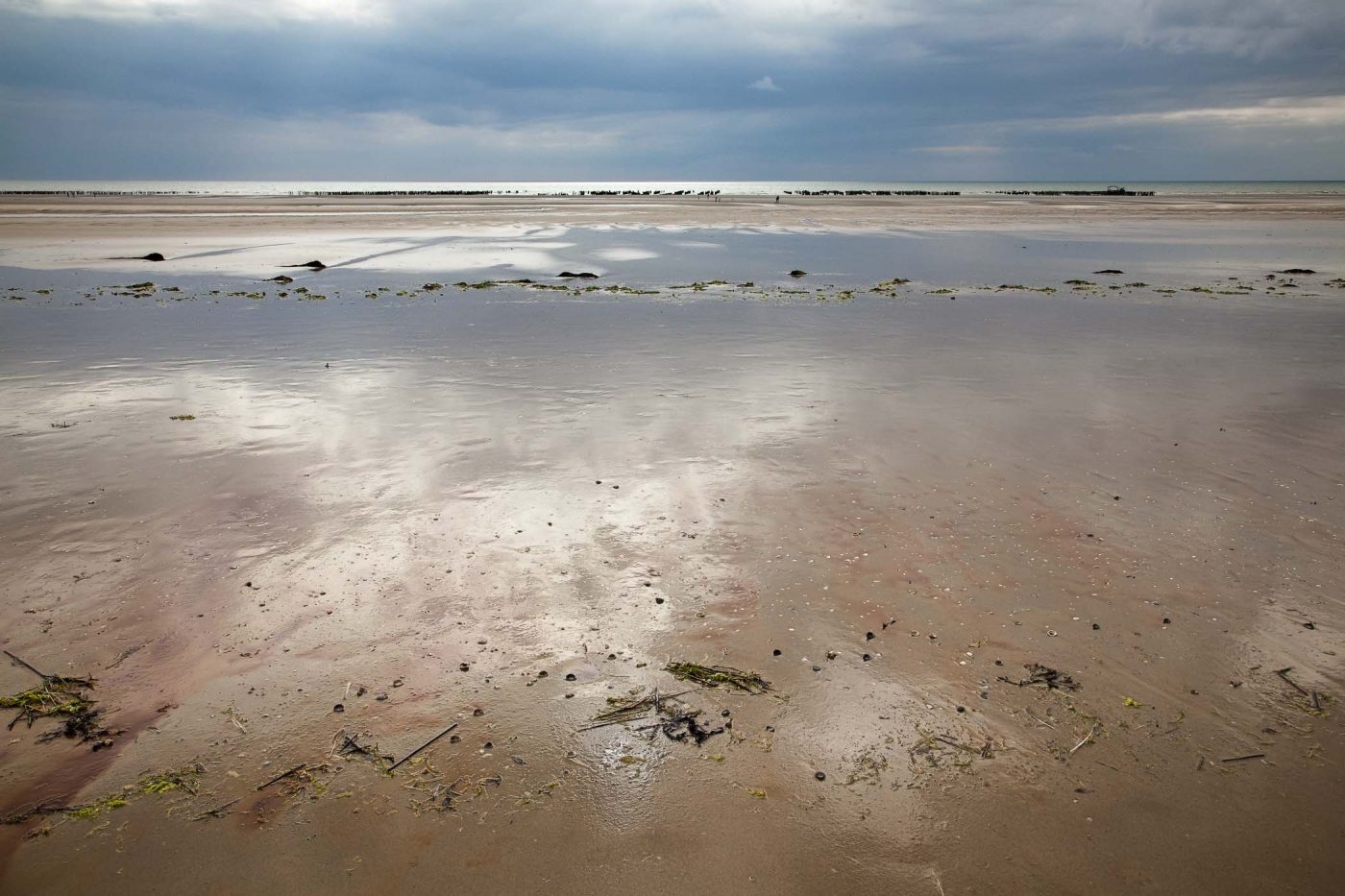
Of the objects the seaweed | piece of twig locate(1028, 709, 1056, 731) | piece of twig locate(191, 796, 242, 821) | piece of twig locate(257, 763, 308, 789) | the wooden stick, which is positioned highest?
the wooden stick

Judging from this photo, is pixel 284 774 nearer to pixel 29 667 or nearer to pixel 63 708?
pixel 63 708

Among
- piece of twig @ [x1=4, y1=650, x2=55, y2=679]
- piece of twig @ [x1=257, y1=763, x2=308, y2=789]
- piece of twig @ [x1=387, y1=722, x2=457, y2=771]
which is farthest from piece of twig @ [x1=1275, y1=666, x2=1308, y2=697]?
piece of twig @ [x1=4, y1=650, x2=55, y2=679]

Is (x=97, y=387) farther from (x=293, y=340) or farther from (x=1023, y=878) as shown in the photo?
(x=1023, y=878)

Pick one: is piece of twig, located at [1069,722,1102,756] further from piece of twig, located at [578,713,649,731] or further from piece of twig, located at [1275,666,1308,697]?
piece of twig, located at [578,713,649,731]

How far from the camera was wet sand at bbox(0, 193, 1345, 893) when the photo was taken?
3871mm

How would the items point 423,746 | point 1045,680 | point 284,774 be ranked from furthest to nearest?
point 1045,680, point 423,746, point 284,774

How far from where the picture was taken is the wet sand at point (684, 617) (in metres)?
3.87

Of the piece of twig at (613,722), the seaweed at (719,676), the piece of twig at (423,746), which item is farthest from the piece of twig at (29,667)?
the seaweed at (719,676)

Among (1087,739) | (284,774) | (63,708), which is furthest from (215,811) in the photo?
(1087,739)

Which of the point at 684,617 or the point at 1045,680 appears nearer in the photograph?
the point at 1045,680

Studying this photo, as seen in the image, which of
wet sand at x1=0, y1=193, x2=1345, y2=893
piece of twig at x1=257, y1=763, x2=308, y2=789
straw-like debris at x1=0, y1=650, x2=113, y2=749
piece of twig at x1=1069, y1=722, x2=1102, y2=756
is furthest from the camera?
straw-like debris at x1=0, y1=650, x2=113, y2=749

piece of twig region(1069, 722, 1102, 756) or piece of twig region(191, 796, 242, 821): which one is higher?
piece of twig region(1069, 722, 1102, 756)

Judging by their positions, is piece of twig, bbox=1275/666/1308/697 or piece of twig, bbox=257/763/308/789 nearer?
piece of twig, bbox=257/763/308/789

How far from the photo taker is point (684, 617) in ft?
19.1
